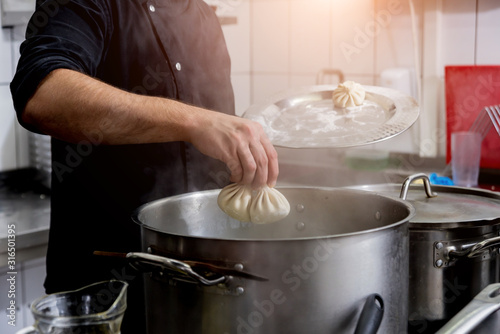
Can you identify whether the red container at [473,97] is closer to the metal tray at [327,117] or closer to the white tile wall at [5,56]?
the metal tray at [327,117]

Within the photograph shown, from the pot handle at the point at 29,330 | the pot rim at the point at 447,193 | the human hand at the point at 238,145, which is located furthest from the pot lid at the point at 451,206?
the pot handle at the point at 29,330

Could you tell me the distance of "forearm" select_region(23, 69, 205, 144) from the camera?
0.85 m

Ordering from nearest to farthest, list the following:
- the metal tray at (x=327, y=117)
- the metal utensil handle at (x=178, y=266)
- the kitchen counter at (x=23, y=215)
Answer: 1. the metal utensil handle at (x=178, y=266)
2. the metal tray at (x=327, y=117)
3. the kitchen counter at (x=23, y=215)

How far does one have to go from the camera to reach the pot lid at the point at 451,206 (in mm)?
846

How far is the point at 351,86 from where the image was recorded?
1.23 meters

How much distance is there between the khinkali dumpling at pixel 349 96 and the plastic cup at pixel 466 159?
811 millimetres

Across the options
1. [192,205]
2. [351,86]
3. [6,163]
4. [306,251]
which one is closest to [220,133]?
[192,205]

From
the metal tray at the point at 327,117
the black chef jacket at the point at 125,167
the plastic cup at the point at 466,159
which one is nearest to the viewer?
the metal tray at the point at 327,117

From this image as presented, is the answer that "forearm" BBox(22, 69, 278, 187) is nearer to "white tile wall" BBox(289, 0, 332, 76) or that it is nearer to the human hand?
the human hand

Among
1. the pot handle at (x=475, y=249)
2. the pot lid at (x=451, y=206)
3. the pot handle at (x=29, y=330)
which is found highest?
the pot lid at (x=451, y=206)

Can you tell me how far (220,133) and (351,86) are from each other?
499mm

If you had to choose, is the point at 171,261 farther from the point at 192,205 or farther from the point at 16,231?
the point at 16,231

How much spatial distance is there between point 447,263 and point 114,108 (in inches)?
20.5

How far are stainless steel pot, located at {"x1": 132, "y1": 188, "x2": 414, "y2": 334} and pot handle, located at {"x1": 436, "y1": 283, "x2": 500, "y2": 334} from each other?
61 millimetres
